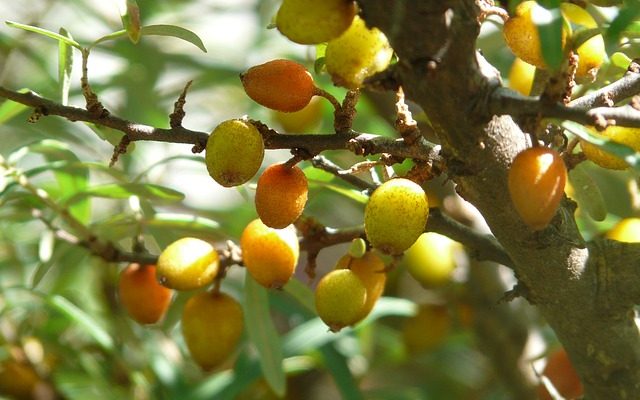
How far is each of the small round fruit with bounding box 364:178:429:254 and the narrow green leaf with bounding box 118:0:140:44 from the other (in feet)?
0.87

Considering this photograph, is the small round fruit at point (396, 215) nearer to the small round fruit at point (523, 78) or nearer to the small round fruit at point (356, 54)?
the small round fruit at point (356, 54)

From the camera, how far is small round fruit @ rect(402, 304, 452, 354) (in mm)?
1673

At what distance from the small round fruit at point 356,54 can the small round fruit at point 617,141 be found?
0.21m

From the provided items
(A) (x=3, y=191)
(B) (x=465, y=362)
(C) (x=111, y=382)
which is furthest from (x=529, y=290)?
(B) (x=465, y=362)

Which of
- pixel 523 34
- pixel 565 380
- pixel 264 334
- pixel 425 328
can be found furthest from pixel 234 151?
pixel 425 328

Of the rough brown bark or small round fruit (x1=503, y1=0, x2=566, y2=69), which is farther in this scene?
small round fruit (x1=503, y1=0, x2=566, y2=69)

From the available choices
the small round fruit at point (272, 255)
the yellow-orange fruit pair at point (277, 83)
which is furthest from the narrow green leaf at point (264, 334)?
the yellow-orange fruit pair at point (277, 83)

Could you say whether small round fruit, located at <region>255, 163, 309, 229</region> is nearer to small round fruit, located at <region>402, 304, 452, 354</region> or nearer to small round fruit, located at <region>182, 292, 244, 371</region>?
small round fruit, located at <region>182, 292, 244, 371</region>

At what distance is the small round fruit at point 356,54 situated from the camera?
2.23 feet

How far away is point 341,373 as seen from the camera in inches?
60.8

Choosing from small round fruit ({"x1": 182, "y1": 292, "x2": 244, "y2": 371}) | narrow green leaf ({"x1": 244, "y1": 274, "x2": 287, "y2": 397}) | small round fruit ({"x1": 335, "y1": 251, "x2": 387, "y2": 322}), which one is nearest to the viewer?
small round fruit ({"x1": 335, "y1": 251, "x2": 387, "y2": 322})

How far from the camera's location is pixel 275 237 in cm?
95

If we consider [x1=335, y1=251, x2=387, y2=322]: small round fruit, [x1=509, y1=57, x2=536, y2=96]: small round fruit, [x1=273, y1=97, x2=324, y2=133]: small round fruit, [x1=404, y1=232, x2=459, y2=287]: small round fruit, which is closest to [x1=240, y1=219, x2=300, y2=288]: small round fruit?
[x1=335, y1=251, x2=387, y2=322]: small round fruit

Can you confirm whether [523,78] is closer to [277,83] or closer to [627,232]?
[627,232]
